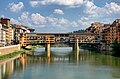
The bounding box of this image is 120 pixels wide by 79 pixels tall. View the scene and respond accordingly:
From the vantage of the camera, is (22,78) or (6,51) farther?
(6,51)

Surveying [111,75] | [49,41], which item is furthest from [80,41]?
[111,75]

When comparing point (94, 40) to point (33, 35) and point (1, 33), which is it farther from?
point (1, 33)

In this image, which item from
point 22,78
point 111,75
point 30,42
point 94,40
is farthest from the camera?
point 94,40

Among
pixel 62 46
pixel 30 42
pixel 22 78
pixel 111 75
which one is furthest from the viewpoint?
pixel 62 46

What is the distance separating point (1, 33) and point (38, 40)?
15.9 metres

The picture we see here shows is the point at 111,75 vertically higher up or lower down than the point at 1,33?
lower down

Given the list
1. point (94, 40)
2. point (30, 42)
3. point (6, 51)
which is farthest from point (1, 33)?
point (94, 40)

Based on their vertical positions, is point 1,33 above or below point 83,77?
above

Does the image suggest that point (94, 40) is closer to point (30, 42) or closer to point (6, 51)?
point (30, 42)

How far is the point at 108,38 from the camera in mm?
95188

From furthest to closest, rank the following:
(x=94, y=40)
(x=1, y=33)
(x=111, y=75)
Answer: (x=94, y=40), (x=1, y=33), (x=111, y=75)

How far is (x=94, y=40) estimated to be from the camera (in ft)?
322

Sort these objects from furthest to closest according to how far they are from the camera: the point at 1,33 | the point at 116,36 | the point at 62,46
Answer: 1. the point at 62,46
2. the point at 116,36
3. the point at 1,33

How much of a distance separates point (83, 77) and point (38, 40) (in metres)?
62.8
